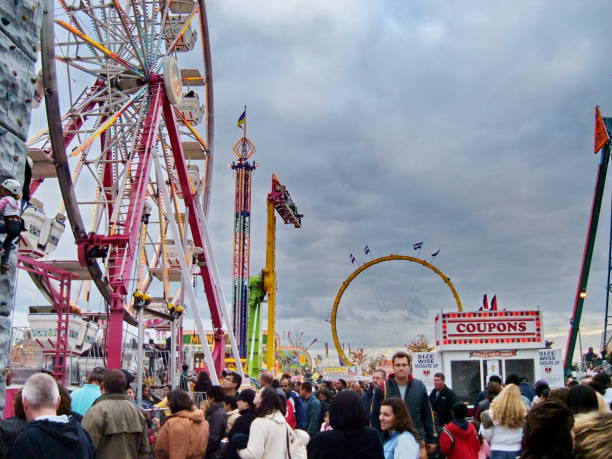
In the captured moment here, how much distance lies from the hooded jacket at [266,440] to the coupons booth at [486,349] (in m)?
9.48

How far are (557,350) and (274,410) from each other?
1039cm

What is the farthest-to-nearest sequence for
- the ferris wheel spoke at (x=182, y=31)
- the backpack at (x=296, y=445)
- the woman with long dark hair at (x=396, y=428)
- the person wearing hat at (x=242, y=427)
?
the ferris wheel spoke at (x=182, y=31) → the person wearing hat at (x=242, y=427) → the backpack at (x=296, y=445) → the woman with long dark hair at (x=396, y=428)

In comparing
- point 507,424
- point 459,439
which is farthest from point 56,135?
point 507,424

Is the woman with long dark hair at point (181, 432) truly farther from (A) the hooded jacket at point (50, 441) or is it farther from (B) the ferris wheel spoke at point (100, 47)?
(B) the ferris wheel spoke at point (100, 47)

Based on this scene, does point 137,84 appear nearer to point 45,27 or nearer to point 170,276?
point 45,27

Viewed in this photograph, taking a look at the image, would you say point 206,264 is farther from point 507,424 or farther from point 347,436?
point 347,436

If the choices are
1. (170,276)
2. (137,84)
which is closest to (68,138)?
(137,84)

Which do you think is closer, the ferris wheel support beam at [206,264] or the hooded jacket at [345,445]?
the hooded jacket at [345,445]

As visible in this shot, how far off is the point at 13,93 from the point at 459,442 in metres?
5.65

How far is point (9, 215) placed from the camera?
3.78m

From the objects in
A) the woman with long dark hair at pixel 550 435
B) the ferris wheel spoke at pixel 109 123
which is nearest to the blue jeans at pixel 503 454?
the woman with long dark hair at pixel 550 435

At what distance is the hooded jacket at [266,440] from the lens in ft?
18.9

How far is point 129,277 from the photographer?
17.2 m

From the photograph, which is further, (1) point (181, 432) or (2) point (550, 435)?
(1) point (181, 432)
